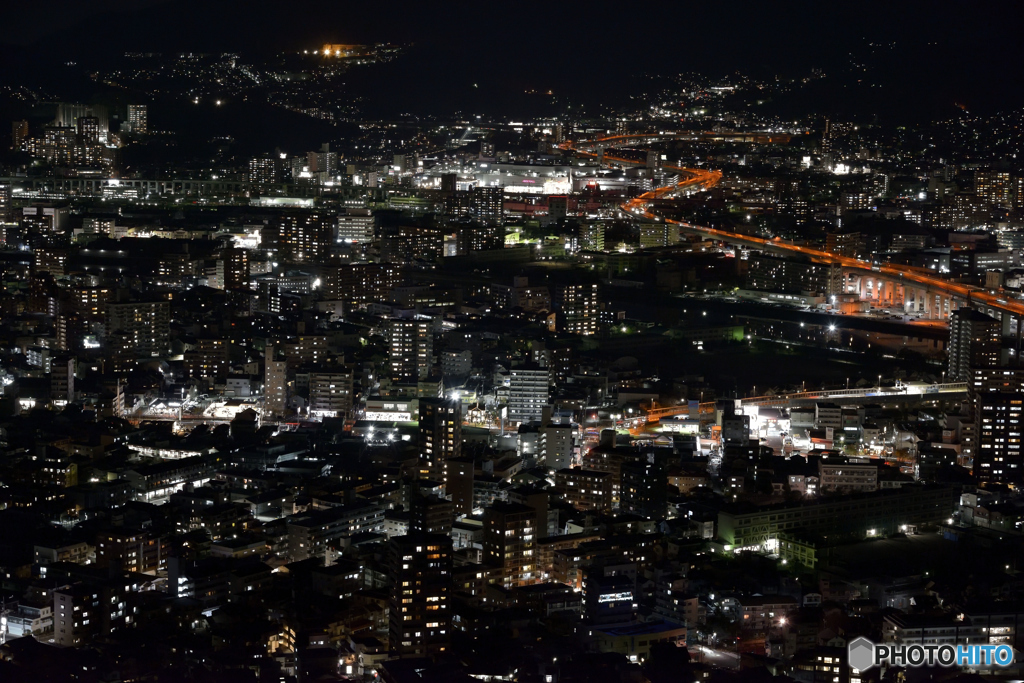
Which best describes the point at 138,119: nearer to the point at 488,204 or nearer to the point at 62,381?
the point at 488,204

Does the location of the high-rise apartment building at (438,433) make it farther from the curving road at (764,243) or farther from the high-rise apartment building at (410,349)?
the curving road at (764,243)

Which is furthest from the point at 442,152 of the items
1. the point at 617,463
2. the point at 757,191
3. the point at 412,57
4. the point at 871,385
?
the point at 617,463

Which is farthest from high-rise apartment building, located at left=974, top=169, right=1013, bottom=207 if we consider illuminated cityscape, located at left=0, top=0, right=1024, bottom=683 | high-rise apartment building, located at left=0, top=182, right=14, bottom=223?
high-rise apartment building, located at left=0, top=182, right=14, bottom=223

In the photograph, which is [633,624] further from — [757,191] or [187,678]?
[757,191]

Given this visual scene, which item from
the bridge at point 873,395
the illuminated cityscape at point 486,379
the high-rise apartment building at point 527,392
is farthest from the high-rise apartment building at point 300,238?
the bridge at point 873,395

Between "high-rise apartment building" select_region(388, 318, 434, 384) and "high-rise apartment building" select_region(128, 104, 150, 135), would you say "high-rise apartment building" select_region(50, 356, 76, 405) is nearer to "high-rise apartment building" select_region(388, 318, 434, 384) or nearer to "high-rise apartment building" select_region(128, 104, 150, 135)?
"high-rise apartment building" select_region(388, 318, 434, 384)
